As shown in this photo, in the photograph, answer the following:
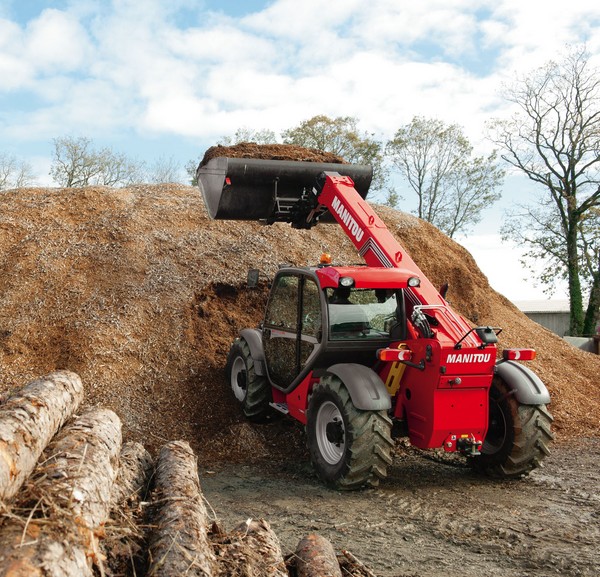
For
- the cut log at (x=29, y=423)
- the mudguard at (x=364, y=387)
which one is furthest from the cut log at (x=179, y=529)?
the mudguard at (x=364, y=387)

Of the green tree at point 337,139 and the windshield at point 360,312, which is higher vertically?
the green tree at point 337,139

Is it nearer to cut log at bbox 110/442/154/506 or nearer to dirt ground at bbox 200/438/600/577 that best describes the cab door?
dirt ground at bbox 200/438/600/577

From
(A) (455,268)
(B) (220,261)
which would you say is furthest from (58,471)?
(A) (455,268)

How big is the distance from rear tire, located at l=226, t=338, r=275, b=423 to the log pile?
131 inches

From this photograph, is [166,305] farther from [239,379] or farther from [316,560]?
[316,560]

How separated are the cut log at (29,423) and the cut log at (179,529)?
808 millimetres

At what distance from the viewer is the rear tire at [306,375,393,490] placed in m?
6.11

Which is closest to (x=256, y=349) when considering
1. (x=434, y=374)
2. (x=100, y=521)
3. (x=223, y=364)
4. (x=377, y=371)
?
(x=223, y=364)

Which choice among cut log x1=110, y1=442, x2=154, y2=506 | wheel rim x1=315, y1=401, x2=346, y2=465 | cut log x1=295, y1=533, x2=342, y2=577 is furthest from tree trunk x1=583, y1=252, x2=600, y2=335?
cut log x1=295, y1=533, x2=342, y2=577

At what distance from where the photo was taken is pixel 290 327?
7.74 m

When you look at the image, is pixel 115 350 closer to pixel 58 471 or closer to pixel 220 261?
pixel 220 261

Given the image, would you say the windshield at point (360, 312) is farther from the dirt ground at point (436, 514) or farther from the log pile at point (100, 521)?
the log pile at point (100, 521)

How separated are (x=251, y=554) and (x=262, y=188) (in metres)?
5.94

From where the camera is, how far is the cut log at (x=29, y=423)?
3.53 m
